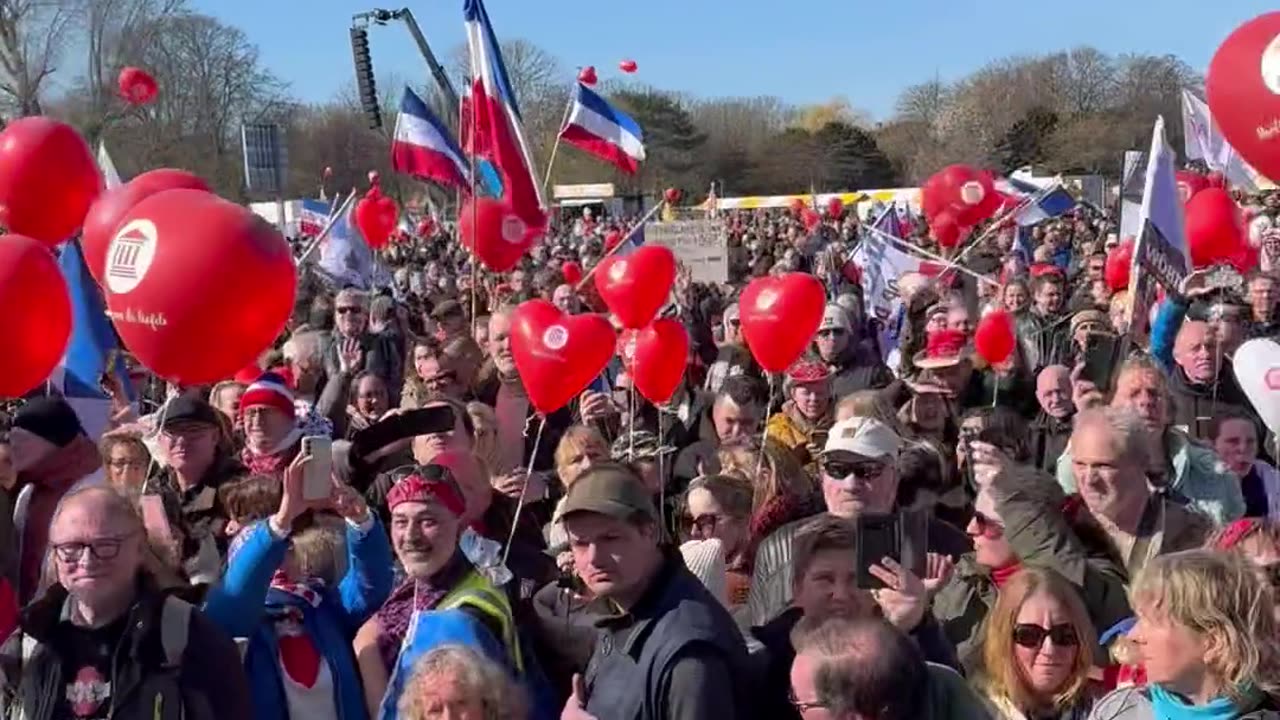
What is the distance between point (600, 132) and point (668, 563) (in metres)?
→ 9.34

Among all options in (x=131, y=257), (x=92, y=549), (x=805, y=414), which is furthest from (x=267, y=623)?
(x=805, y=414)

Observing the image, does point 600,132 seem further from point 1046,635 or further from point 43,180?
point 1046,635

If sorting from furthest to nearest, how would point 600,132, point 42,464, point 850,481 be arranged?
1. point 600,132
2. point 42,464
3. point 850,481

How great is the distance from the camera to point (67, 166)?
19.9 feet

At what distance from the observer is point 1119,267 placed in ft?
32.7

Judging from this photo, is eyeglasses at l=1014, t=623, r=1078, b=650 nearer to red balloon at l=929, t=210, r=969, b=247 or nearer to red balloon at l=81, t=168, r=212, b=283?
red balloon at l=81, t=168, r=212, b=283

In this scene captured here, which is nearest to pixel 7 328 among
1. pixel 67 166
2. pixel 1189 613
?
pixel 67 166

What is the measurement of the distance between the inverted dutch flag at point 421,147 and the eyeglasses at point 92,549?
829 centimetres

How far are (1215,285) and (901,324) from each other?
2.68m

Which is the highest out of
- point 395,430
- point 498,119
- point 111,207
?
point 498,119

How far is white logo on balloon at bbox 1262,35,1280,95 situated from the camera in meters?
4.98

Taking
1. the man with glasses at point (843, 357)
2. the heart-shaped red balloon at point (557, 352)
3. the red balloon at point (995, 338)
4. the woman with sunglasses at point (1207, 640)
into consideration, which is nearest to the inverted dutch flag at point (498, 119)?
the man with glasses at point (843, 357)

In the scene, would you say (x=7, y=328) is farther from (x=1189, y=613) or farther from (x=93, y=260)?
(x=1189, y=613)

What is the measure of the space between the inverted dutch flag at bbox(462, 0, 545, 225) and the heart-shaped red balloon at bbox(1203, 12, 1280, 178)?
5281 millimetres
